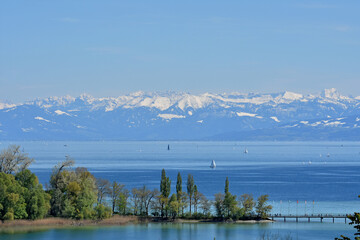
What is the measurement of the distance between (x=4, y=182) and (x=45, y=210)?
7277 mm

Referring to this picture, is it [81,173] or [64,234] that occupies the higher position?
[81,173]

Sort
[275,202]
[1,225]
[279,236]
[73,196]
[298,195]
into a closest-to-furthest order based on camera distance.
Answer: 1. [279,236]
2. [1,225]
3. [73,196]
4. [275,202]
5. [298,195]

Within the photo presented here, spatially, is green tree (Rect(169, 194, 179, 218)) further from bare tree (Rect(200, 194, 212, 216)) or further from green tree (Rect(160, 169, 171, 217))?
bare tree (Rect(200, 194, 212, 216))

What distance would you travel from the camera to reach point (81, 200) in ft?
356

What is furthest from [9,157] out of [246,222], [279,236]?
[279,236]

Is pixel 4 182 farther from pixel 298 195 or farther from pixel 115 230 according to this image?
pixel 298 195

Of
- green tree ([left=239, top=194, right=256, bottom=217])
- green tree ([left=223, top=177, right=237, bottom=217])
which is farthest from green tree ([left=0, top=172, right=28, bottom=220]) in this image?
green tree ([left=239, top=194, right=256, bottom=217])

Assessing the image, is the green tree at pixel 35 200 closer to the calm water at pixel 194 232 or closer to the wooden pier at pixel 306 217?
the calm water at pixel 194 232

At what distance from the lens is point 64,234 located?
99750mm

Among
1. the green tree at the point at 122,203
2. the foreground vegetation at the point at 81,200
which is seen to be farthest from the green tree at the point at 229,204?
the green tree at the point at 122,203

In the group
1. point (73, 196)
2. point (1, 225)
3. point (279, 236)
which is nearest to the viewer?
point (279, 236)

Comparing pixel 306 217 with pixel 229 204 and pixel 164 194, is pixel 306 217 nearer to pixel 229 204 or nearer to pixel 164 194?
pixel 229 204

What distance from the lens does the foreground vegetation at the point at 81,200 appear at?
105 metres

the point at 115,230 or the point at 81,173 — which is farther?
the point at 81,173
